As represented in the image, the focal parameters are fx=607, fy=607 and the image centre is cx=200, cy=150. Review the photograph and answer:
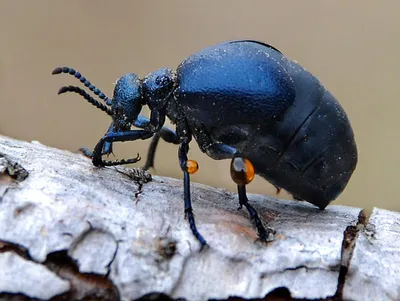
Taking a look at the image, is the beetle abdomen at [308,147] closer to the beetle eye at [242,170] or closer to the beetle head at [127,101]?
the beetle eye at [242,170]

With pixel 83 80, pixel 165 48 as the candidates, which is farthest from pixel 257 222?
pixel 165 48

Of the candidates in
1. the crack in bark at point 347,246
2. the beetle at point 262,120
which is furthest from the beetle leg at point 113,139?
the crack in bark at point 347,246

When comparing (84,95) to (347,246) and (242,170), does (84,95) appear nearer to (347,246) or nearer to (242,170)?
(242,170)

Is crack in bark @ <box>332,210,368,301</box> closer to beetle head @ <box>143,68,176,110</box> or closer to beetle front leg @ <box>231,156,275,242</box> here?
beetle front leg @ <box>231,156,275,242</box>

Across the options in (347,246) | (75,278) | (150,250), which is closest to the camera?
(75,278)

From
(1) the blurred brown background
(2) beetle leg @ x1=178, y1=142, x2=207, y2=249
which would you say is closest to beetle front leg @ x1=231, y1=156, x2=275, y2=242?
(2) beetle leg @ x1=178, y1=142, x2=207, y2=249

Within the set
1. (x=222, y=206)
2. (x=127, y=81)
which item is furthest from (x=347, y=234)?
(x=127, y=81)

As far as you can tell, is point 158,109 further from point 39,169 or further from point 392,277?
point 392,277
